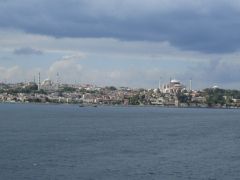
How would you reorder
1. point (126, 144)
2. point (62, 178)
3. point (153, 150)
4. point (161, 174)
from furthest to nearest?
point (126, 144)
point (153, 150)
point (161, 174)
point (62, 178)

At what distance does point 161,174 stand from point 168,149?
58.4ft

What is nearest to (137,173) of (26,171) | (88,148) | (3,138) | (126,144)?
(26,171)

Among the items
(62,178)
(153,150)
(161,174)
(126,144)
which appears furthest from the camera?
(126,144)

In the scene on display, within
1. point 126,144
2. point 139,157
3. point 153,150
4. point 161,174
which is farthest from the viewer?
point 126,144

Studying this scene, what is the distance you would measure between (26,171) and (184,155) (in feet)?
63.2

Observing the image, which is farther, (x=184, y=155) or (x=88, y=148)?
(x=88, y=148)

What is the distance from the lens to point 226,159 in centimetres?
5759

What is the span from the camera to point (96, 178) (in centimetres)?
4397

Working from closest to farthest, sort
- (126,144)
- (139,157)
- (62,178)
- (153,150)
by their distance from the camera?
1. (62,178)
2. (139,157)
3. (153,150)
4. (126,144)

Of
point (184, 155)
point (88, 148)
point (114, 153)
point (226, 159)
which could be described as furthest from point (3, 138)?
point (226, 159)

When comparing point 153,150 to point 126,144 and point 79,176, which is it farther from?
point 79,176

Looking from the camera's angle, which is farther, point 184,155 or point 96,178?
point 184,155

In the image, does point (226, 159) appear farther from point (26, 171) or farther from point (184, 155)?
point (26, 171)

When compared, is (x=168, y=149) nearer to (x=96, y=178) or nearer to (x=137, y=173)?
(x=137, y=173)
